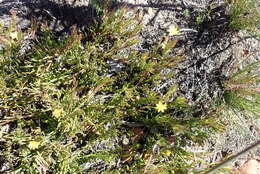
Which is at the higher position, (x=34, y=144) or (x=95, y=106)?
(x=95, y=106)

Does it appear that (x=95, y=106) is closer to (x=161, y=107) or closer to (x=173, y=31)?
(x=161, y=107)

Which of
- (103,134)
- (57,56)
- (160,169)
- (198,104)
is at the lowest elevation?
(160,169)

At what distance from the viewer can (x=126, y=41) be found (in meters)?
2.93

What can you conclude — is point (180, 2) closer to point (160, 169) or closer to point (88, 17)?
point (88, 17)

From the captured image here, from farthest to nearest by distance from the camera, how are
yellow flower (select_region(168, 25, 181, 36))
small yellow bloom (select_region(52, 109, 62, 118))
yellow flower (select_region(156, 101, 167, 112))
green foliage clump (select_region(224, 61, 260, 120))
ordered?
yellow flower (select_region(168, 25, 181, 36)) < green foliage clump (select_region(224, 61, 260, 120)) < yellow flower (select_region(156, 101, 167, 112)) < small yellow bloom (select_region(52, 109, 62, 118))

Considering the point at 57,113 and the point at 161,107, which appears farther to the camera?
the point at 161,107

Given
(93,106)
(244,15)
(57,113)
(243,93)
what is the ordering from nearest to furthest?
1. (57,113)
2. (93,106)
3. (243,93)
4. (244,15)

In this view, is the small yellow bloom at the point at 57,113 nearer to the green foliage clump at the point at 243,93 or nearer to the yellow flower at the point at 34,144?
the yellow flower at the point at 34,144

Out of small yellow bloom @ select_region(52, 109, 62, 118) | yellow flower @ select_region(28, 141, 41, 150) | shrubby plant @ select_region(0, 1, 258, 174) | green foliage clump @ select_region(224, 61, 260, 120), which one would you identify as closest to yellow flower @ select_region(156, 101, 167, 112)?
shrubby plant @ select_region(0, 1, 258, 174)

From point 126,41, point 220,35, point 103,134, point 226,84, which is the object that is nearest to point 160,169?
point 103,134

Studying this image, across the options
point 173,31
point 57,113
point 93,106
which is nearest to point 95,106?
point 93,106

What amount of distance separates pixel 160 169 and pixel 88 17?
1.65 metres

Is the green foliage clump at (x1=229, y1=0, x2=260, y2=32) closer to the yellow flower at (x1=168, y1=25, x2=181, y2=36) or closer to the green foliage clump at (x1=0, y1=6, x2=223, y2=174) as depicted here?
the yellow flower at (x1=168, y1=25, x2=181, y2=36)

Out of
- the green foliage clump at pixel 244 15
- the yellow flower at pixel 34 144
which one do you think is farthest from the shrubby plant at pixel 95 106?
the green foliage clump at pixel 244 15
